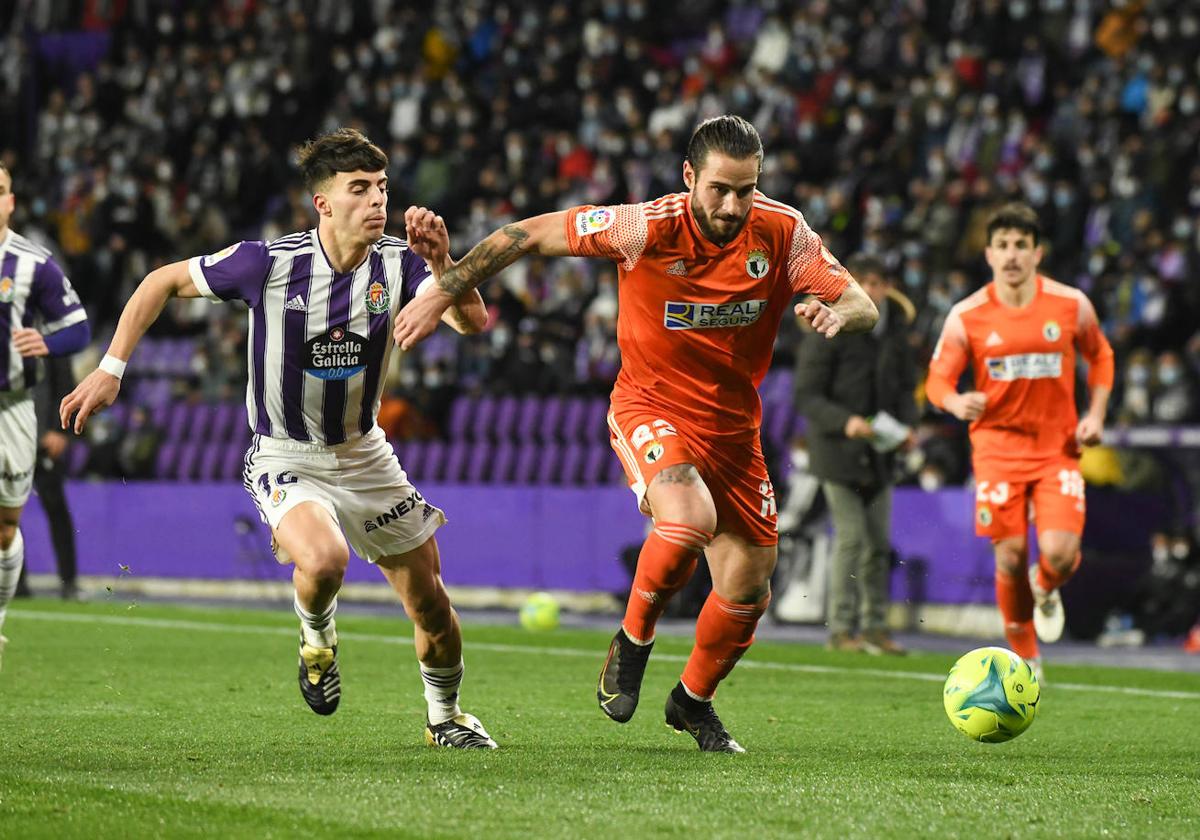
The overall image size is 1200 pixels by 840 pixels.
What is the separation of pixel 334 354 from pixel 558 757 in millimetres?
1612

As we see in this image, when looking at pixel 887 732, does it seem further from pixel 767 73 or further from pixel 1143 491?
pixel 767 73

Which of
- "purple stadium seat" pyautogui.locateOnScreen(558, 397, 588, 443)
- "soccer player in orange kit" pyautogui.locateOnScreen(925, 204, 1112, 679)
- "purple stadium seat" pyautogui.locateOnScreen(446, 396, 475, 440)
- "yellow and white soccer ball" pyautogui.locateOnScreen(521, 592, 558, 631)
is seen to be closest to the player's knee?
"soccer player in orange kit" pyautogui.locateOnScreen(925, 204, 1112, 679)

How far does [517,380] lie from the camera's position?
19.0m

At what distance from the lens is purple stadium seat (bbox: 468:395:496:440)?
61.2 ft

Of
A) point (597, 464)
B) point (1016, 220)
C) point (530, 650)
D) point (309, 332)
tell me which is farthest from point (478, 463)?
point (309, 332)

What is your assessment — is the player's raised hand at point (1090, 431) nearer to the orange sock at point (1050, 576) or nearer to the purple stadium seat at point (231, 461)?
the orange sock at point (1050, 576)

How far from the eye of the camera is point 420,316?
605 centimetres

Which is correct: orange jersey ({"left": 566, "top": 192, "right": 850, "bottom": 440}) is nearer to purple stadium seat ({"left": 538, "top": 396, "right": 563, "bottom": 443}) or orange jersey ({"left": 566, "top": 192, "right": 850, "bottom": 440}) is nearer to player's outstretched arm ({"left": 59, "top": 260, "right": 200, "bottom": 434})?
player's outstretched arm ({"left": 59, "top": 260, "right": 200, "bottom": 434})

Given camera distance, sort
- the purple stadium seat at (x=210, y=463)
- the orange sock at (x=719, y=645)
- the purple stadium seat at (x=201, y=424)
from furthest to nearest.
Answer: the purple stadium seat at (x=201, y=424) < the purple stadium seat at (x=210, y=463) < the orange sock at (x=719, y=645)

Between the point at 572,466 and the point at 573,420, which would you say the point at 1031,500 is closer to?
the point at 572,466

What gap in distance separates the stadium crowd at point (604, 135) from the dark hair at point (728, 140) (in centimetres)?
976

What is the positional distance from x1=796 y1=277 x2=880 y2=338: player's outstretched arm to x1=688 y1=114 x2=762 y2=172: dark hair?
53 centimetres

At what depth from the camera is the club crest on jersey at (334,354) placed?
6660mm

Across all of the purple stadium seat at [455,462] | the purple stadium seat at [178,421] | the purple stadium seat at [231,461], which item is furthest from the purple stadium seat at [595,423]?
the purple stadium seat at [178,421]
